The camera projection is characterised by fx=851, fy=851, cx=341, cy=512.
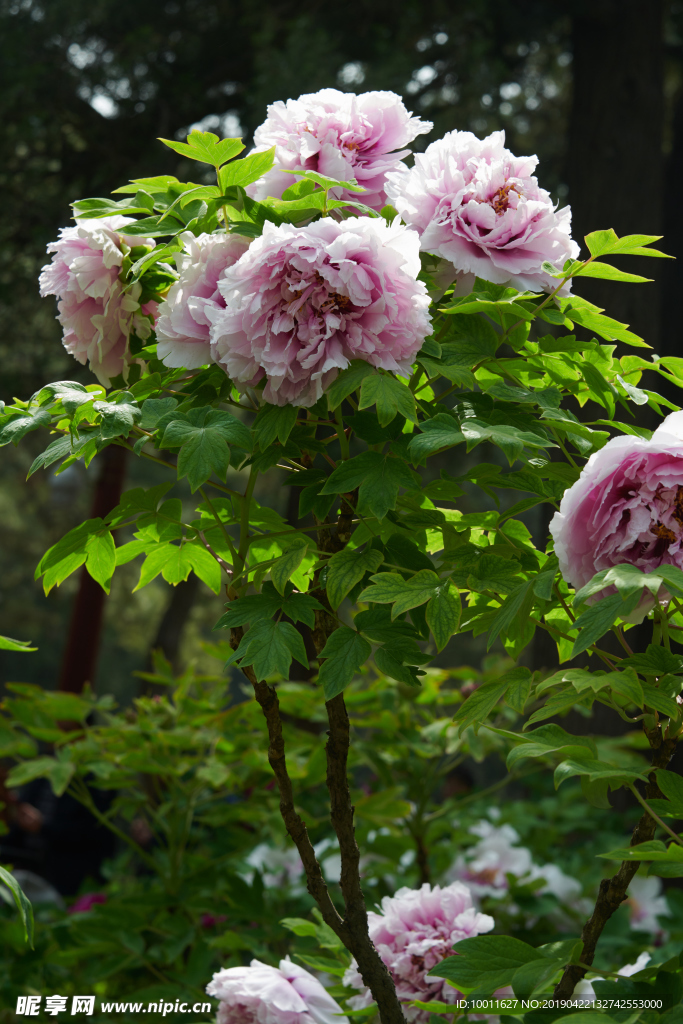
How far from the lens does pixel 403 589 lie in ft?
3.31

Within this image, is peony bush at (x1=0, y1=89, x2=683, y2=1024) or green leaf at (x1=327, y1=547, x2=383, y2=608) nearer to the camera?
peony bush at (x1=0, y1=89, x2=683, y2=1024)

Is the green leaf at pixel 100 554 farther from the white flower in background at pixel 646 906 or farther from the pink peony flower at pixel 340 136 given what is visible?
the white flower in background at pixel 646 906

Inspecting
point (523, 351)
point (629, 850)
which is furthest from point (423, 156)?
point (629, 850)

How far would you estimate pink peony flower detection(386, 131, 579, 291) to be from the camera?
109 centimetres

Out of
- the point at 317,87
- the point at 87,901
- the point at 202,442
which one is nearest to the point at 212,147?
the point at 202,442

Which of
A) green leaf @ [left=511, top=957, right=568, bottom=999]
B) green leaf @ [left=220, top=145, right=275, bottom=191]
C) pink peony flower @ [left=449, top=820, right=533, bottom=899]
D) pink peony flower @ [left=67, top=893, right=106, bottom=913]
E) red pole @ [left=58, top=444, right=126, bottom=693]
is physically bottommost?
red pole @ [left=58, top=444, right=126, bottom=693]

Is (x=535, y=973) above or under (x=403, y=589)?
under

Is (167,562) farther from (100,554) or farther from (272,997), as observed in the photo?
(272,997)

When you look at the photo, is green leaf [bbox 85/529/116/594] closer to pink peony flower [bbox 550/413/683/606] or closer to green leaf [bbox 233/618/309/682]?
green leaf [bbox 233/618/309/682]

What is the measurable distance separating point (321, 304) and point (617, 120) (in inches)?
201

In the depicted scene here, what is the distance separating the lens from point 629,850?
32.4 inches

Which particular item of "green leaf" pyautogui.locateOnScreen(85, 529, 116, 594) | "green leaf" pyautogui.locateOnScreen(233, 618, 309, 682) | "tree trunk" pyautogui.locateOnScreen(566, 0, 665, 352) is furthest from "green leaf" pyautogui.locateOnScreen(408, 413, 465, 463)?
"tree trunk" pyautogui.locateOnScreen(566, 0, 665, 352)

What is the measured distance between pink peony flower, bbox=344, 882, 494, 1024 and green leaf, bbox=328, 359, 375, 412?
866 millimetres

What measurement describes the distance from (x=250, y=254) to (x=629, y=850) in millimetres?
742
